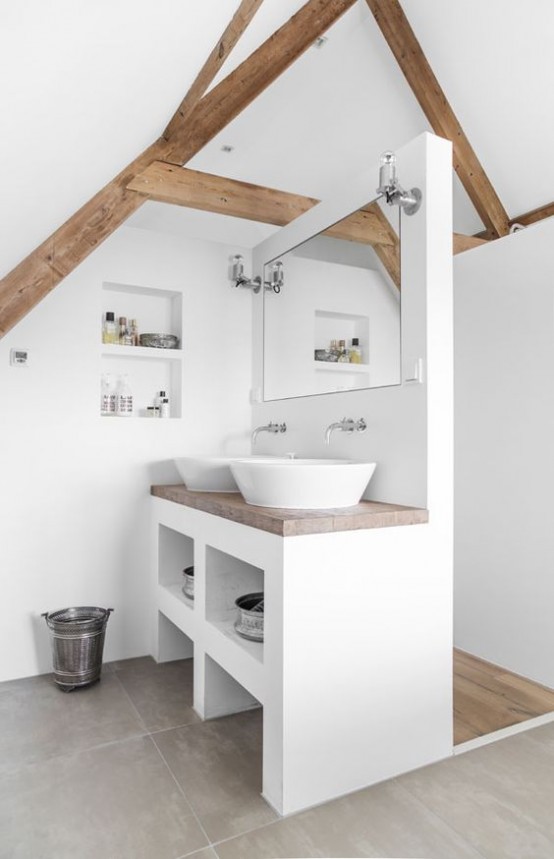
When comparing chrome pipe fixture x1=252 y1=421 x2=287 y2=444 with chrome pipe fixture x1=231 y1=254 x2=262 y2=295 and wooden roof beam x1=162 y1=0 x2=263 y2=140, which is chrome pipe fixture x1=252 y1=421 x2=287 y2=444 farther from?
wooden roof beam x1=162 y1=0 x2=263 y2=140

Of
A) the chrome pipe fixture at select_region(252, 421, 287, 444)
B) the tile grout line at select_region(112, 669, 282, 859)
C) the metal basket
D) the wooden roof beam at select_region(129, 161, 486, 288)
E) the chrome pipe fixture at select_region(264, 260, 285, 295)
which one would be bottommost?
the tile grout line at select_region(112, 669, 282, 859)

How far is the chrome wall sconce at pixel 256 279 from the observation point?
10.4ft

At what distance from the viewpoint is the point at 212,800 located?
1.86 m

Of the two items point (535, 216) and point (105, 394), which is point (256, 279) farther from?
point (535, 216)

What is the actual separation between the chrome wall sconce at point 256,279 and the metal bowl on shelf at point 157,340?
486mm

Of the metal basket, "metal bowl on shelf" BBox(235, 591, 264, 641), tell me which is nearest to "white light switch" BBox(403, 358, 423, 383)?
"metal bowl on shelf" BBox(235, 591, 264, 641)

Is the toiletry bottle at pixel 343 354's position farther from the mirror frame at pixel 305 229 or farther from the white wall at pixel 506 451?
the white wall at pixel 506 451

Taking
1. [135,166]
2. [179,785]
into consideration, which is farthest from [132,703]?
[135,166]

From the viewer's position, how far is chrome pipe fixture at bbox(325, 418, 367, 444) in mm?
2449

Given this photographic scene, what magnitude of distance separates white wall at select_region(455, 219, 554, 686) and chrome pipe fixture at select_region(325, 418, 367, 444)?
34.4 inches

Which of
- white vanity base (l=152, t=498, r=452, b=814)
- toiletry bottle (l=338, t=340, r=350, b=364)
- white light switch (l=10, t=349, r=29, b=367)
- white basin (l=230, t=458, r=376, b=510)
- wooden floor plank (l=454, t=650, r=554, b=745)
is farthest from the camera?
white light switch (l=10, t=349, r=29, b=367)

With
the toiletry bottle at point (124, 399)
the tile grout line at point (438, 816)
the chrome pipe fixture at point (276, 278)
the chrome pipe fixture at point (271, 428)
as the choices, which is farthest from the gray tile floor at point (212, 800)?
the chrome pipe fixture at point (276, 278)

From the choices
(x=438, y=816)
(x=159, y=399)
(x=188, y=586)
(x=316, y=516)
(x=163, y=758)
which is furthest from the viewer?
(x=159, y=399)

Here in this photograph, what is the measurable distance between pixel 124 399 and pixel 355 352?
1.30 m
